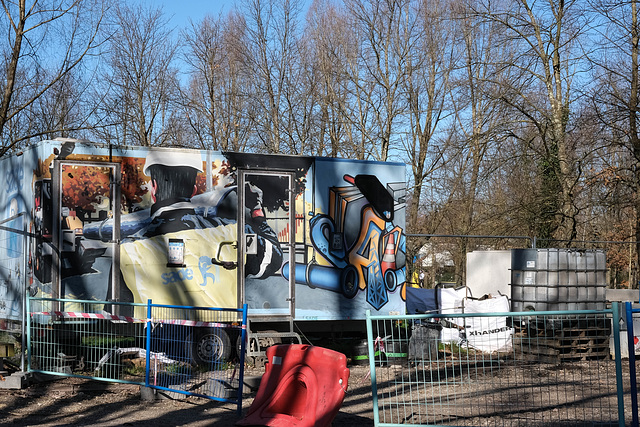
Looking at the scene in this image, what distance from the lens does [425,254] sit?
30.9 meters

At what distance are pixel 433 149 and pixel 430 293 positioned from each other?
14.7 m

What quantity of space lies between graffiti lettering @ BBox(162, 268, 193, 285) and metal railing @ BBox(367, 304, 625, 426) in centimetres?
310

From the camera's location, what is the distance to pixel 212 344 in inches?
422

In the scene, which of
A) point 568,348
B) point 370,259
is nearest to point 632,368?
point 370,259

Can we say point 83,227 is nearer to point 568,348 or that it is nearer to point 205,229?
point 205,229

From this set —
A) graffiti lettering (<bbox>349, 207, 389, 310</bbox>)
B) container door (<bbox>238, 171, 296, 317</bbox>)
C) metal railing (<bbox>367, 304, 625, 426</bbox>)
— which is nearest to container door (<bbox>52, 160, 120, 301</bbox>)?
container door (<bbox>238, 171, 296, 317</bbox>)

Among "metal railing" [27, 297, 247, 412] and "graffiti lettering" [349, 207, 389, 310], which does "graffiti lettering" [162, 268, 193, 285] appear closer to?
"metal railing" [27, 297, 247, 412]

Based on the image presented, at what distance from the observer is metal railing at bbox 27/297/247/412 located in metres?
8.87

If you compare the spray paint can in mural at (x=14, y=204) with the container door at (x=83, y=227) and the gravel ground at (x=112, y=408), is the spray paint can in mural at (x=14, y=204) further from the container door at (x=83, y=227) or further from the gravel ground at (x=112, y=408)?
the gravel ground at (x=112, y=408)

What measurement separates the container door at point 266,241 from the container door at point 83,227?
198 cm

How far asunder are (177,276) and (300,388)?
477cm

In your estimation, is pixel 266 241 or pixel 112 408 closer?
pixel 112 408

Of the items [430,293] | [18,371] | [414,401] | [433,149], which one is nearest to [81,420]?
[18,371]

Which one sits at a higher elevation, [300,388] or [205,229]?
[205,229]
